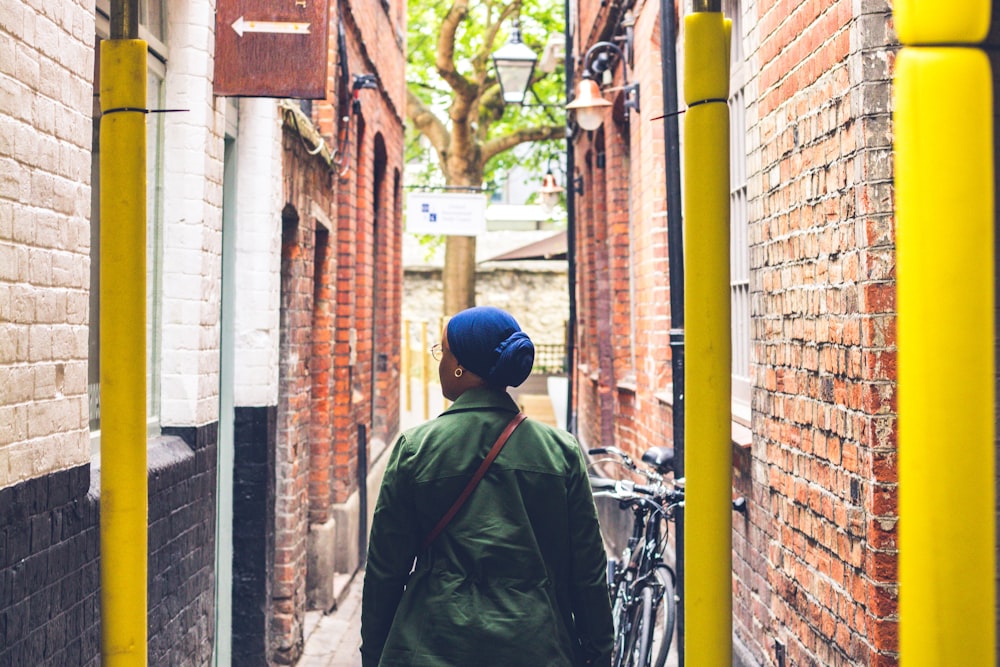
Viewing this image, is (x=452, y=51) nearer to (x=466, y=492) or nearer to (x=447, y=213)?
(x=447, y=213)

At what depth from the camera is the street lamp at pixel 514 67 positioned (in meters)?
12.4

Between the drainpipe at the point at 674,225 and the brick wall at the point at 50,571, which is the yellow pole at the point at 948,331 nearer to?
the brick wall at the point at 50,571

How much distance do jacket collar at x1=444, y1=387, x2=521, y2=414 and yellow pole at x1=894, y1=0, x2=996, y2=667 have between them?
160cm

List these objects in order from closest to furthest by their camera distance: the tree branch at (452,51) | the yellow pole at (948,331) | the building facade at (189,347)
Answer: the yellow pole at (948,331) → the building facade at (189,347) → the tree branch at (452,51)

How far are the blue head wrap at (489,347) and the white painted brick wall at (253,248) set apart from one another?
3.36 m

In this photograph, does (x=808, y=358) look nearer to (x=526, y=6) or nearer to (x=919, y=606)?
(x=919, y=606)

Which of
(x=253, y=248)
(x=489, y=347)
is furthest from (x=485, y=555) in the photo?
(x=253, y=248)

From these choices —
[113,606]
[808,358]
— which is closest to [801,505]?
[808,358]

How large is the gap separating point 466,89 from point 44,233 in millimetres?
15774

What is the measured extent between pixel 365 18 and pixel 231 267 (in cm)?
511

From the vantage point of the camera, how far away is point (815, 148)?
11.9ft

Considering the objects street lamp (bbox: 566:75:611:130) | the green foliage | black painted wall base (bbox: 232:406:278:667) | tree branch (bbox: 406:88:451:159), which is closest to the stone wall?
the green foliage

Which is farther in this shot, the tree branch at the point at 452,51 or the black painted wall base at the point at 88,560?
the tree branch at the point at 452,51

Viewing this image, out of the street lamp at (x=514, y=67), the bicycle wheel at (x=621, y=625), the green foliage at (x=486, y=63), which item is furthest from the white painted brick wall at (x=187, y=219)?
the green foliage at (x=486, y=63)
